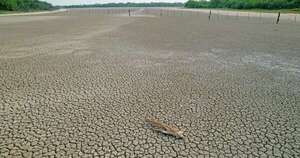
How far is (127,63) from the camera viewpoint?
6.97m

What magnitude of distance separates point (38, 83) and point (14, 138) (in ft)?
7.84

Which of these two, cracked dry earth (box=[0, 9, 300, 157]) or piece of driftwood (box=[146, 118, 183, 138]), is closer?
cracked dry earth (box=[0, 9, 300, 157])

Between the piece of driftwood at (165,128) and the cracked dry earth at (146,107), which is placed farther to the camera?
the piece of driftwood at (165,128)

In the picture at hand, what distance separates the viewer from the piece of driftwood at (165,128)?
295 centimetres

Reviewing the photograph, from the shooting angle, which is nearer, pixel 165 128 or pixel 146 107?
pixel 165 128

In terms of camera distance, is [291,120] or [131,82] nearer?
[291,120]

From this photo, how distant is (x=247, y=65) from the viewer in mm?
6750

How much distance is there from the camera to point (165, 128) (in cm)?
307

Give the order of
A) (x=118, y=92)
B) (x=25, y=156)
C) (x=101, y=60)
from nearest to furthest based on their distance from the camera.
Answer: (x=25, y=156), (x=118, y=92), (x=101, y=60)

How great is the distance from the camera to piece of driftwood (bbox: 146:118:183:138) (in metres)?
2.95

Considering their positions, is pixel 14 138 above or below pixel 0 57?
below

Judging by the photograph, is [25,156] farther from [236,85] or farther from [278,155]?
[236,85]

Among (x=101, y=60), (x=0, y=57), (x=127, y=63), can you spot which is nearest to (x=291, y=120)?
(x=127, y=63)

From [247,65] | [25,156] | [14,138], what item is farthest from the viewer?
[247,65]
